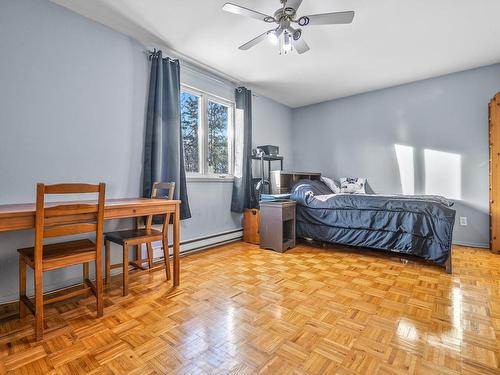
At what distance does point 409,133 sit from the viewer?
375 centimetres

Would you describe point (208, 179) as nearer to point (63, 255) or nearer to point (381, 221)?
point (63, 255)

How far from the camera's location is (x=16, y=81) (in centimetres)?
183

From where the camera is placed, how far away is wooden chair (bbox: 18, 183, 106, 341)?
1.38 metres

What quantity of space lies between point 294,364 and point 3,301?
1984 mm

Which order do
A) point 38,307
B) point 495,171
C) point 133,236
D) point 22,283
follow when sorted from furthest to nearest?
point 495,171
point 133,236
point 22,283
point 38,307

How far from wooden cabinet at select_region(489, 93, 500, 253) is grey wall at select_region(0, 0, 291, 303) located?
157 inches

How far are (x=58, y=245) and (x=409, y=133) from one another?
4.35m

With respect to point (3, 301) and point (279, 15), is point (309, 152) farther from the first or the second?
point (3, 301)

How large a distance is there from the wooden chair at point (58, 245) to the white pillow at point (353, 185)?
11.5 feet

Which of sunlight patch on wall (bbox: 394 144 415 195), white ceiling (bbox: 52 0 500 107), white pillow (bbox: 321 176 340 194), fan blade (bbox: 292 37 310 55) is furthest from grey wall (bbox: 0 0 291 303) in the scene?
sunlight patch on wall (bbox: 394 144 415 195)

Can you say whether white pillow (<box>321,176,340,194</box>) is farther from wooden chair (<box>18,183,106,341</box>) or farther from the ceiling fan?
wooden chair (<box>18,183,106,341</box>)

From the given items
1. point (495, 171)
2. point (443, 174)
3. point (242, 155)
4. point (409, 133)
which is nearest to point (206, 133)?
point (242, 155)

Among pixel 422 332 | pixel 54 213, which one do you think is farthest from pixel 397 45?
pixel 54 213

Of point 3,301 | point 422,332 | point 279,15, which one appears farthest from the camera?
point 279,15
